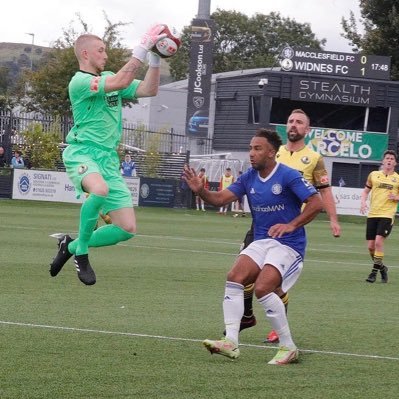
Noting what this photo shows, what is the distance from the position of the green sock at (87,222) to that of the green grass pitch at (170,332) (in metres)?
0.67

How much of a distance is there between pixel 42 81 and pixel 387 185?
160 feet

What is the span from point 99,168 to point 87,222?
0.51 m

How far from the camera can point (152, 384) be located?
7391 mm

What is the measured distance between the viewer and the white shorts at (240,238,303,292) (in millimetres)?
9070

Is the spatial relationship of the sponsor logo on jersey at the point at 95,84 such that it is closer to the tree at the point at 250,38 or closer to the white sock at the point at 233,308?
the white sock at the point at 233,308

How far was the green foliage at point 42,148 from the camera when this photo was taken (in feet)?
143

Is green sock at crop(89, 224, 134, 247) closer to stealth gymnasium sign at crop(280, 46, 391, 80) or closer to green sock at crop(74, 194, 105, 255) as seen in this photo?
green sock at crop(74, 194, 105, 255)

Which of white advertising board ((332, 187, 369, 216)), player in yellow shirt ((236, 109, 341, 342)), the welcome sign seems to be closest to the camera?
player in yellow shirt ((236, 109, 341, 342))

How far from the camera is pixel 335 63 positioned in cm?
5638

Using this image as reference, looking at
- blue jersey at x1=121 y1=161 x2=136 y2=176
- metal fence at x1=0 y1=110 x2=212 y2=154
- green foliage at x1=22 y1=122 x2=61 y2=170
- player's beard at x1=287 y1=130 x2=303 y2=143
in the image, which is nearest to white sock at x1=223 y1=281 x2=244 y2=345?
player's beard at x1=287 y1=130 x2=303 y2=143

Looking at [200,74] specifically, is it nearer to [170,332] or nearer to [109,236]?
[109,236]

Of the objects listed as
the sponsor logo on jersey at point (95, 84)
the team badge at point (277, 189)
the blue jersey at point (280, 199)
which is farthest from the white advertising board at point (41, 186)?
the team badge at point (277, 189)

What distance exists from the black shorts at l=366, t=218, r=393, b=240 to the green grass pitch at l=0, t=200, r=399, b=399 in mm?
702

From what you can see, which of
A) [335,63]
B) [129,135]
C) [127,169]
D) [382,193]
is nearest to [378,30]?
[335,63]
